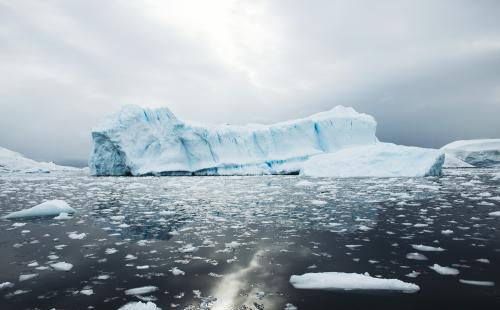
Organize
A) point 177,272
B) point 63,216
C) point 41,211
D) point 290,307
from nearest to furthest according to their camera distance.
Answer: point 290,307 < point 177,272 < point 63,216 < point 41,211

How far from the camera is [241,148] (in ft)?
95.3

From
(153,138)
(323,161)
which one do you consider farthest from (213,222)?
(153,138)

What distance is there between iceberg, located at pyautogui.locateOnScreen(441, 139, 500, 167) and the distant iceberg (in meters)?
20.1

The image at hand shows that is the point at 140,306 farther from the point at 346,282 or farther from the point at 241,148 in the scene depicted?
the point at 241,148

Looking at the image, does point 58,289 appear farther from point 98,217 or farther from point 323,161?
point 323,161

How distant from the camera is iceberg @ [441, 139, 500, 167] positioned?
1529 inches

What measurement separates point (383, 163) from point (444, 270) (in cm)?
1799

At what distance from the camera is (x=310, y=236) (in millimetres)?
4055

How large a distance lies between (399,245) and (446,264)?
0.67 metres

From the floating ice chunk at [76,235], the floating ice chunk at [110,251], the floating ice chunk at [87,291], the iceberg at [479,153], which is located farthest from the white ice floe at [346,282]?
the iceberg at [479,153]

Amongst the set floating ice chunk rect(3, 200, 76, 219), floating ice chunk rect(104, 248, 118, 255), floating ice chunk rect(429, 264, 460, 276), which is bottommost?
floating ice chunk rect(104, 248, 118, 255)

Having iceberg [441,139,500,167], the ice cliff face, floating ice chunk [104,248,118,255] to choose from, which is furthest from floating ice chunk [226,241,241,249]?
iceberg [441,139,500,167]

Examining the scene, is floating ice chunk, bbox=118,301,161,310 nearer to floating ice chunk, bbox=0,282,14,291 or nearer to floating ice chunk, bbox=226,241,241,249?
floating ice chunk, bbox=0,282,14,291

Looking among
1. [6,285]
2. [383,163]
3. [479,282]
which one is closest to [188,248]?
[6,285]
